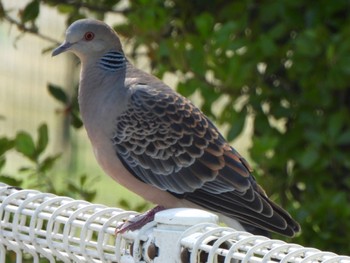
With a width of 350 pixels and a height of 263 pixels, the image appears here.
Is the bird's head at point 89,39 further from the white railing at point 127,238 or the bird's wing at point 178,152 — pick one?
the white railing at point 127,238

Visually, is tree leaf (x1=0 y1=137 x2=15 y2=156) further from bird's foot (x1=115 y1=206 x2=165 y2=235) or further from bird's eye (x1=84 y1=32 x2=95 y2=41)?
bird's foot (x1=115 y1=206 x2=165 y2=235)

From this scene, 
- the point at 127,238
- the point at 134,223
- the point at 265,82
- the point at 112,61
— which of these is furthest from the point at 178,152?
the point at 127,238

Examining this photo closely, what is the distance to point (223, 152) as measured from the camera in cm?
397

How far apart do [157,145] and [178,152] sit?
0.10 meters

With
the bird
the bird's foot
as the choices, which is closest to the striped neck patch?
the bird

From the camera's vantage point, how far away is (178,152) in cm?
404

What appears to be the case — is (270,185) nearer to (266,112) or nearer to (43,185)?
(266,112)

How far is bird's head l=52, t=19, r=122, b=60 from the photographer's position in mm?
4145

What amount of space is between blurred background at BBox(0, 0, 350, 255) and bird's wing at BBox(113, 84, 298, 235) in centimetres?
50

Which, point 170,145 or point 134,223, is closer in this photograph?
point 134,223

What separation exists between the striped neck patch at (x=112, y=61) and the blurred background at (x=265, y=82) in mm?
397

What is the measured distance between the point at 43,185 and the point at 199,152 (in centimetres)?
90

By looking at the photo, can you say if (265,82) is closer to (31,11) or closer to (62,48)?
(31,11)

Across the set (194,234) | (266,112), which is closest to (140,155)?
(266,112)
